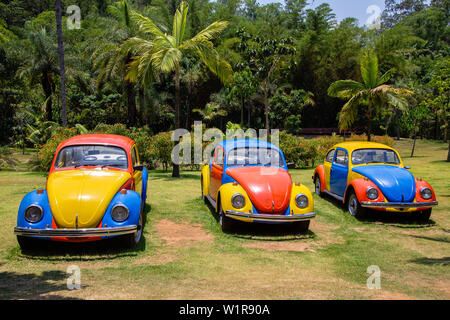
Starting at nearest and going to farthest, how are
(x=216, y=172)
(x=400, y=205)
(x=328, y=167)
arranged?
1. (x=400, y=205)
2. (x=216, y=172)
3. (x=328, y=167)

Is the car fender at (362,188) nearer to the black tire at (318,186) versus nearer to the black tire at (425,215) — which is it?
the black tire at (425,215)

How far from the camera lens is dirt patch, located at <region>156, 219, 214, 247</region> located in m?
6.76

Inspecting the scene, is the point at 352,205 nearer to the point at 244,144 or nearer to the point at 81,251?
the point at 244,144

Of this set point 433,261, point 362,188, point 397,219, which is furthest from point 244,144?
point 433,261

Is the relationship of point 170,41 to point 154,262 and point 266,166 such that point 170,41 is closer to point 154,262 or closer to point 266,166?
point 266,166

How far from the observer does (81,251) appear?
595cm

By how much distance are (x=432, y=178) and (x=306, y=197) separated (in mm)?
10389

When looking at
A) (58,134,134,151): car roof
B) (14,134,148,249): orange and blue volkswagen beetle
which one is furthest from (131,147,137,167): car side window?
(14,134,148,249): orange and blue volkswagen beetle

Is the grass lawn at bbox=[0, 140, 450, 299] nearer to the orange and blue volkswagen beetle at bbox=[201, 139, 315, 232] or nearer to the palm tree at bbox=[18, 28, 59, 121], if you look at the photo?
the orange and blue volkswagen beetle at bbox=[201, 139, 315, 232]

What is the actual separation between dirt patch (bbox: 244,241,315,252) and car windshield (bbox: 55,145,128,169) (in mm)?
2775

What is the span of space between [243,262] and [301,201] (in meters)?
1.93

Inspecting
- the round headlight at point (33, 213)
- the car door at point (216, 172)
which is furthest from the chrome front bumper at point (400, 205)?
the round headlight at point (33, 213)

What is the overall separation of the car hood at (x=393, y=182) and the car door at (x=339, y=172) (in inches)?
28.8
